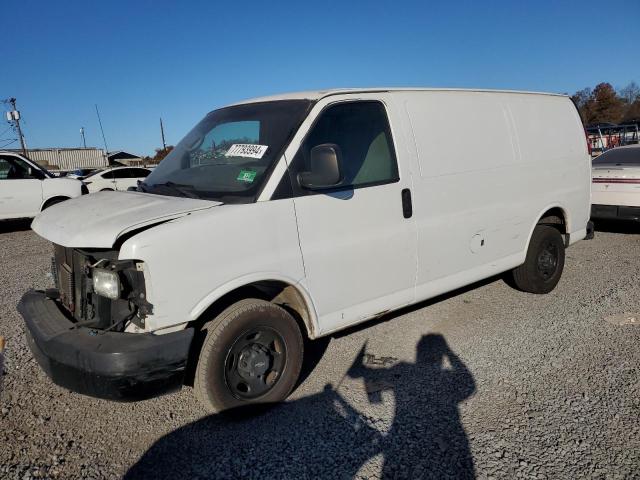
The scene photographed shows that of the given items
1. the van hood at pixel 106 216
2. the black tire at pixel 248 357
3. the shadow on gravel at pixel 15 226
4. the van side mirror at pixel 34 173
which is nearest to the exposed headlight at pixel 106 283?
the van hood at pixel 106 216

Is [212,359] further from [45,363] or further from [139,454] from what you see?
[45,363]

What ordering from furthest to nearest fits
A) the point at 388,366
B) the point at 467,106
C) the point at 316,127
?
the point at 467,106 → the point at 388,366 → the point at 316,127

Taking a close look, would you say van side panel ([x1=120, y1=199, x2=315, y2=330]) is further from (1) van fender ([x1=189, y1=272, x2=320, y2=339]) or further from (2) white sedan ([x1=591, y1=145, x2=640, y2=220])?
(2) white sedan ([x1=591, y1=145, x2=640, y2=220])

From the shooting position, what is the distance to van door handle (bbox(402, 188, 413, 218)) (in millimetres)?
3574

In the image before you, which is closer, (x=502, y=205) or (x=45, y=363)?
(x=45, y=363)

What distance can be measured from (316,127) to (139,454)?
2.35 meters

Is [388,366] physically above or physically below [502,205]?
below

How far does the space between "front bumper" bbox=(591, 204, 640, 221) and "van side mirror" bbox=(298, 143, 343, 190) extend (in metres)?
6.61

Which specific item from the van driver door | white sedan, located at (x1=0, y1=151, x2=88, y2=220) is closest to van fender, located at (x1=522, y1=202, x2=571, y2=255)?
the van driver door

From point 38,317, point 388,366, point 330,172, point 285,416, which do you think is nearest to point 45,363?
point 38,317

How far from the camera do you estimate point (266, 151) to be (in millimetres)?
3133

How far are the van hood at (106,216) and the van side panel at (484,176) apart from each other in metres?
1.82

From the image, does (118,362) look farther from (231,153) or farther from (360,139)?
(360,139)

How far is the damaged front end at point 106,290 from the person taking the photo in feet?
8.55
